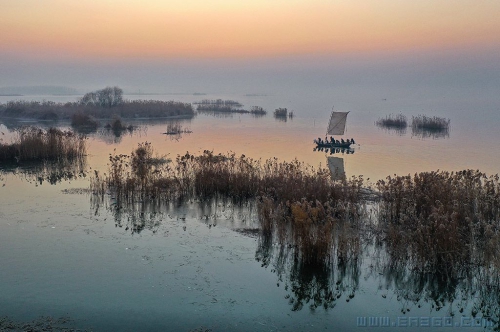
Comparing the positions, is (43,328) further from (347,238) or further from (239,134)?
(239,134)

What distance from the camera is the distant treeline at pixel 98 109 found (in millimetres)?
42500

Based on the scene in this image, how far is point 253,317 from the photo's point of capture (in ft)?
22.6

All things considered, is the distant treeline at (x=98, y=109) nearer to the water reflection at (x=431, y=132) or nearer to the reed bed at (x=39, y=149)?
the reed bed at (x=39, y=149)

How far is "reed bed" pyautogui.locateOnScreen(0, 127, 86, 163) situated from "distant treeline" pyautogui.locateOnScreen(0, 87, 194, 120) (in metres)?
20.2

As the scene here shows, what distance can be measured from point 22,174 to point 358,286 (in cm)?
1386

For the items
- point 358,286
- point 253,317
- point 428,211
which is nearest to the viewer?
point 253,317

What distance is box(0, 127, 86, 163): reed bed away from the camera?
63.0 ft

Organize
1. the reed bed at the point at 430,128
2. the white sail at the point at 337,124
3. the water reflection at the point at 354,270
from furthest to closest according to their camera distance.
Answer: the reed bed at the point at 430,128 < the white sail at the point at 337,124 < the water reflection at the point at 354,270

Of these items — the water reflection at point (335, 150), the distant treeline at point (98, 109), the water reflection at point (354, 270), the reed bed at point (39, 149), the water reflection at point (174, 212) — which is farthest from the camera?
the distant treeline at point (98, 109)

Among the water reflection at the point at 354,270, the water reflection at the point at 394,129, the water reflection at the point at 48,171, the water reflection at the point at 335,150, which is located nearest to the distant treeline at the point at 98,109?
the water reflection at the point at 48,171

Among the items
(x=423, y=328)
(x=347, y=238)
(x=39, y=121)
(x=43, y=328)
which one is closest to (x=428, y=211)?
(x=347, y=238)

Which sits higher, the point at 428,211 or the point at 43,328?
the point at 428,211

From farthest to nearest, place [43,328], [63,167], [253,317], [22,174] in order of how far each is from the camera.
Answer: [63,167]
[22,174]
[253,317]
[43,328]

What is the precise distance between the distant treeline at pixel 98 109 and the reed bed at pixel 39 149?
66.3 ft
